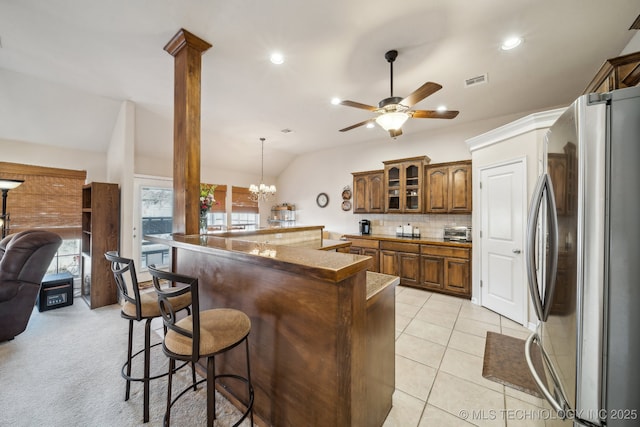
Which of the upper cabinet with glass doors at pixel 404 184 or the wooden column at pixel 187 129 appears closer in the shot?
the wooden column at pixel 187 129

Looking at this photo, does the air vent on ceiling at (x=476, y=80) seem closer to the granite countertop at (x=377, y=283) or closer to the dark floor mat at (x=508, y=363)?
the granite countertop at (x=377, y=283)

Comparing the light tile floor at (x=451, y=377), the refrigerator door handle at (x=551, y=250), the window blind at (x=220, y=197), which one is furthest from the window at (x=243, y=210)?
the refrigerator door handle at (x=551, y=250)

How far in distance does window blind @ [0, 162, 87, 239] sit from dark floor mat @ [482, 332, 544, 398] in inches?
251

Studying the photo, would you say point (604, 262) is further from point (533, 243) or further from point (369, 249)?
point (369, 249)

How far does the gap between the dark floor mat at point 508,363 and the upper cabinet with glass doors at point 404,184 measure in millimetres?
2403

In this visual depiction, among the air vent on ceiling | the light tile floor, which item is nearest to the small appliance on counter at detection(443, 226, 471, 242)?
the light tile floor

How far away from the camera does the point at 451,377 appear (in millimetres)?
2064

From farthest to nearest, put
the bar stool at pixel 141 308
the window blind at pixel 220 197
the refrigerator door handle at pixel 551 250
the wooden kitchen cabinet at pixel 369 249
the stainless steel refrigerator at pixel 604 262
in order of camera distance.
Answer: the window blind at pixel 220 197, the wooden kitchen cabinet at pixel 369 249, the bar stool at pixel 141 308, the refrigerator door handle at pixel 551 250, the stainless steel refrigerator at pixel 604 262

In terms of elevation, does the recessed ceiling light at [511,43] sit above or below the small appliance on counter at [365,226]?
above

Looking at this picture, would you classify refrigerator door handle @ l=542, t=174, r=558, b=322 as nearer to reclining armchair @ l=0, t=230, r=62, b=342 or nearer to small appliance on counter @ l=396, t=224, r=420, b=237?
small appliance on counter @ l=396, t=224, r=420, b=237

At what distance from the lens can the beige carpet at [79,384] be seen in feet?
5.39

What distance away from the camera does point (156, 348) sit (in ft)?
A: 8.29

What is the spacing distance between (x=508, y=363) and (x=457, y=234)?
7.74 ft

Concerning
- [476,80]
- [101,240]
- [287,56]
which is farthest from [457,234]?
[101,240]
